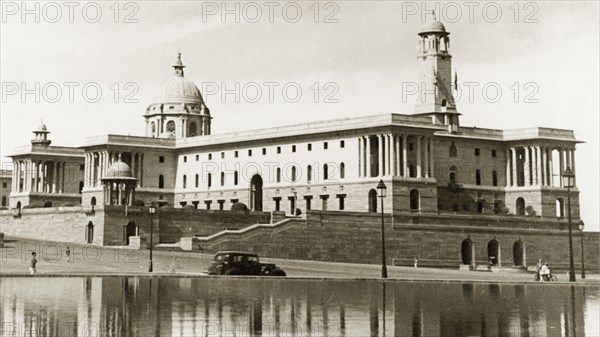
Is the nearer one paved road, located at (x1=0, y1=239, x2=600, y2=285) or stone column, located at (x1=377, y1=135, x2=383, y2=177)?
paved road, located at (x1=0, y1=239, x2=600, y2=285)

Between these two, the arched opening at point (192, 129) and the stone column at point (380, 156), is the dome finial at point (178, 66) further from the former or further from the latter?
the stone column at point (380, 156)

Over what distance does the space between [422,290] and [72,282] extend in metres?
13.7

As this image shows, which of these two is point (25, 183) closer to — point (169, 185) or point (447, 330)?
Result: point (169, 185)

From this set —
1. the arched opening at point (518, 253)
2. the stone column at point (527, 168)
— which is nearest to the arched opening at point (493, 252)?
the arched opening at point (518, 253)

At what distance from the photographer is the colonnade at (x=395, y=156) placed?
95.9m

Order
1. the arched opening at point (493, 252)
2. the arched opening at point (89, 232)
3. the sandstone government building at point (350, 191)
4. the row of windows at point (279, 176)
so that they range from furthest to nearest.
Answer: the arched opening at point (493, 252), the row of windows at point (279, 176), the sandstone government building at point (350, 191), the arched opening at point (89, 232)

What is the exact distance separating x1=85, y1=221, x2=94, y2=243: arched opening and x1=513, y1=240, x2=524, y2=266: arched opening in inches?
1602

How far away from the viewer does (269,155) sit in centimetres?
10781

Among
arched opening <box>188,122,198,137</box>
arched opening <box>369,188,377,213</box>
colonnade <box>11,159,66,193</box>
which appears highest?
arched opening <box>188,122,198,137</box>

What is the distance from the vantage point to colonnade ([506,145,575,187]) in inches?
4296

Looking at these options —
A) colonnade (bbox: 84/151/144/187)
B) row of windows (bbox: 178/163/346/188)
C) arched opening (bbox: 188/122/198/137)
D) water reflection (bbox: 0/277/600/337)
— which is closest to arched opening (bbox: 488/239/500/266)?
row of windows (bbox: 178/163/346/188)

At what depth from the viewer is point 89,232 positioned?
275 ft

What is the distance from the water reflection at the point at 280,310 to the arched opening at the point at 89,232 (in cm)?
4115

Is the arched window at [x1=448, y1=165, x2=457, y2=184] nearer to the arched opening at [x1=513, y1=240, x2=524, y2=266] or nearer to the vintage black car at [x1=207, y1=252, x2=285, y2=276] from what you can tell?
the arched opening at [x1=513, y1=240, x2=524, y2=266]
